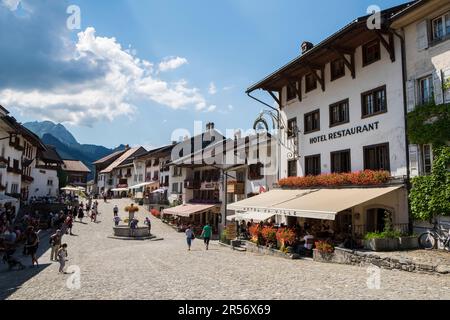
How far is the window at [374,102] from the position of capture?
1836cm

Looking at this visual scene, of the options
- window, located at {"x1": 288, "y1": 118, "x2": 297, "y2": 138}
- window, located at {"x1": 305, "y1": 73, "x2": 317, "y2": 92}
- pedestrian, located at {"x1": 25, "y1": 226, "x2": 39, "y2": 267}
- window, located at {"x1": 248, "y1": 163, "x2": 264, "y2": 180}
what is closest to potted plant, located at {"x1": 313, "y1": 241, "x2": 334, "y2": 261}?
window, located at {"x1": 288, "y1": 118, "x2": 297, "y2": 138}

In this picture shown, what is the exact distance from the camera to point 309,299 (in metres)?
9.49

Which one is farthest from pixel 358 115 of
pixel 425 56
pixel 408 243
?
pixel 408 243

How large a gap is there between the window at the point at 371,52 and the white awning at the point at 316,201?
6826 mm

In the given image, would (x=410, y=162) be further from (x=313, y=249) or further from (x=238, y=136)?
(x=238, y=136)

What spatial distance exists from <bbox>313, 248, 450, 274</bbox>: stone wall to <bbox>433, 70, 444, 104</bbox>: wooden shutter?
7.06m

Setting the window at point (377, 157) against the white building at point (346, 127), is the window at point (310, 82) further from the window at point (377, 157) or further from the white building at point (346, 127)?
the window at point (377, 157)

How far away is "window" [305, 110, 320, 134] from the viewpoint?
76.7ft

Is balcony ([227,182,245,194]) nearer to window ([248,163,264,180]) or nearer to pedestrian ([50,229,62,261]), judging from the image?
window ([248,163,264,180])

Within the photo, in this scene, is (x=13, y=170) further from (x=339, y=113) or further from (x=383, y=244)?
(x=383, y=244)

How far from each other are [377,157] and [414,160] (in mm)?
2496

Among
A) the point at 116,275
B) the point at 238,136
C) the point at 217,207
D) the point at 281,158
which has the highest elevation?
the point at 238,136
